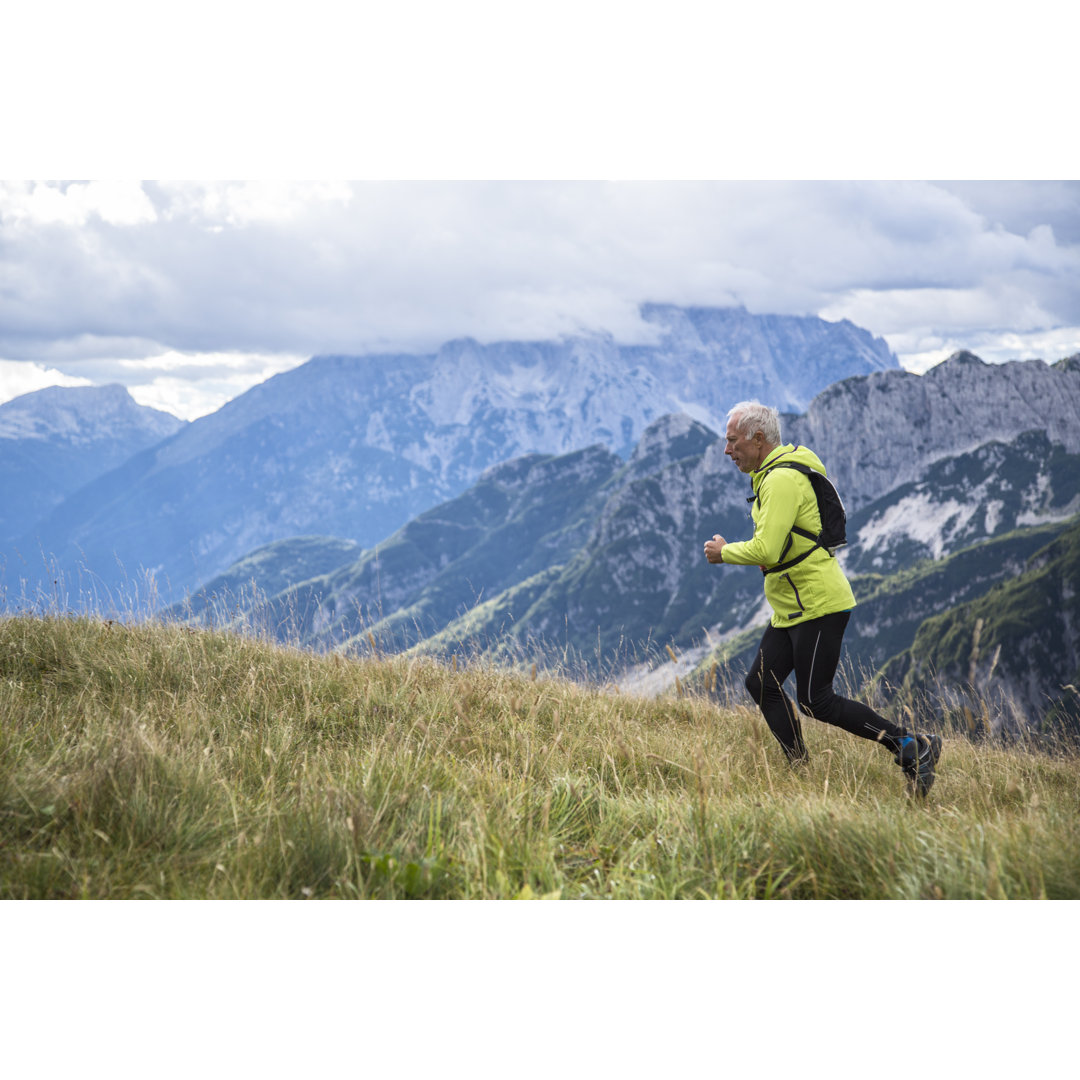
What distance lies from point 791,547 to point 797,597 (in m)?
0.41

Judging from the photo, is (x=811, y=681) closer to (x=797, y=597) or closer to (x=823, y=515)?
(x=797, y=597)

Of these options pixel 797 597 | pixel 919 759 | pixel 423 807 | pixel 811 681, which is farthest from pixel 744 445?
pixel 423 807

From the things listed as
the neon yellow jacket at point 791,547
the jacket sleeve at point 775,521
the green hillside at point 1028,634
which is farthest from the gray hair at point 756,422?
the green hillside at point 1028,634

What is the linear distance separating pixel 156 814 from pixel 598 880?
212 cm

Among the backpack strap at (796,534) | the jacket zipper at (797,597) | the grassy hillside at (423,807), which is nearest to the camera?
the grassy hillside at (423,807)

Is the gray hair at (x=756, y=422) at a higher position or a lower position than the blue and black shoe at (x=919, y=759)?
higher

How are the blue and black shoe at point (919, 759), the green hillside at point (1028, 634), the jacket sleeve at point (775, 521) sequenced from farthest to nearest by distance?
the green hillside at point (1028, 634)
the jacket sleeve at point (775, 521)
the blue and black shoe at point (919, 759)

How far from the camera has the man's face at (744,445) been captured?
18.1ft

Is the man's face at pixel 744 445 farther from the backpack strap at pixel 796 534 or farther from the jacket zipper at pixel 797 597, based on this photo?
the jacket zipper at pixel 797 597

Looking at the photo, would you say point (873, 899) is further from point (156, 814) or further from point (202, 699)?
point (202, 699)

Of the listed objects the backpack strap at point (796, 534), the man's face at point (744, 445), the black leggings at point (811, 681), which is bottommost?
the black leggings at point (811, 681)

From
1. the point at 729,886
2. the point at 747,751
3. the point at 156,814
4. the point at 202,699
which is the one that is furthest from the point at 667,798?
the point at 202,699

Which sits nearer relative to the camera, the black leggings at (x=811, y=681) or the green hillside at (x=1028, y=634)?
the black leggings at (x=811, y=681)

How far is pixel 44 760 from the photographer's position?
399cm
